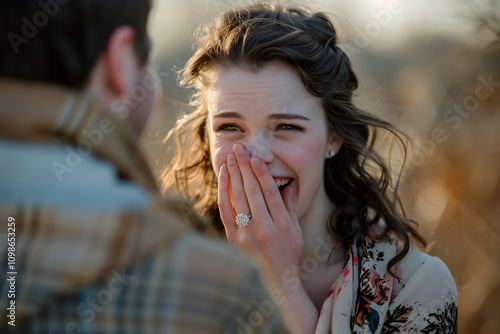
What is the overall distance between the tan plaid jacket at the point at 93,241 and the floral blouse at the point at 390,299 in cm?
135

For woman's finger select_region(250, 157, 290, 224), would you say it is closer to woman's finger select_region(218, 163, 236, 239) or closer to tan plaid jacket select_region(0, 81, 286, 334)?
woman's finger select_region(218, 163, 236, 239)

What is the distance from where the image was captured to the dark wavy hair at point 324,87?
241 cm

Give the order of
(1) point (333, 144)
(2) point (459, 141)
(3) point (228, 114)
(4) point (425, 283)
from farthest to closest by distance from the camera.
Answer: (2) point (459, 141) → (1) point (333, 144) → (3) point (228, 114) → (4) point (425, 283)

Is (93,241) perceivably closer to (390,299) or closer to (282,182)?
(282,182)

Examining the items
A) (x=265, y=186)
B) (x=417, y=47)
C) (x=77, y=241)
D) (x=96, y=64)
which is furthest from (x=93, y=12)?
(x=417, y=47)

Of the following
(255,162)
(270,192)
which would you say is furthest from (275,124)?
(270,192)

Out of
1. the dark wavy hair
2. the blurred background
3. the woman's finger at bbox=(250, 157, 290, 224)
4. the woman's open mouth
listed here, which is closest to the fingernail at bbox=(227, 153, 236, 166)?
the woman's finger at bbox=(250, 157, 290, 224)

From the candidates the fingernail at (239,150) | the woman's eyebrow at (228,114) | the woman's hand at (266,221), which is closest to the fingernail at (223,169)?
the woman's hand at (266,221)

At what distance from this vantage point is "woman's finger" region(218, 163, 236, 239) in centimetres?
241

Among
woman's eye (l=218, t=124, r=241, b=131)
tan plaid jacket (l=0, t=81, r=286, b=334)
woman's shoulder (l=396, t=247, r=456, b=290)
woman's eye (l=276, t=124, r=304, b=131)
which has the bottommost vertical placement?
woman's shoulder (l=396, t=247, r=456, b=290)

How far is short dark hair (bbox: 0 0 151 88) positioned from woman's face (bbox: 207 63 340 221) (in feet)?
4.55

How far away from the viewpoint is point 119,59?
1.01 m

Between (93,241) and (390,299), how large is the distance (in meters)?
1.76

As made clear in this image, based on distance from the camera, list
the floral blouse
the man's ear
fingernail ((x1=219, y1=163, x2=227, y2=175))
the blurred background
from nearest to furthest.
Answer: the man's ear
the floral blouse
fingernail ((x1=219, y1=163, x2=227, y2=175))
the blurred background
